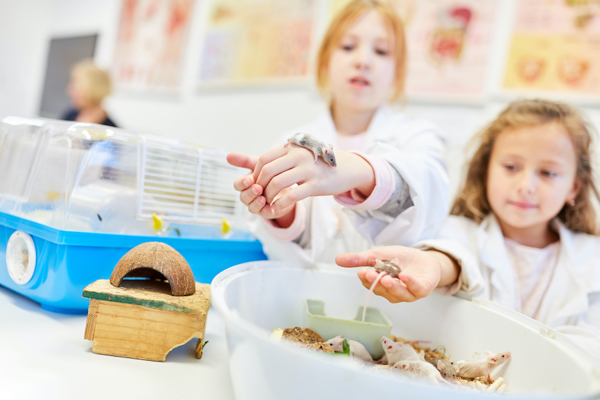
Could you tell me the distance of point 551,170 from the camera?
0.77 m

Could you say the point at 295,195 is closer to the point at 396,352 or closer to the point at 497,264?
the point at 396,352

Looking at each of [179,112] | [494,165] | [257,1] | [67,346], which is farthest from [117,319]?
[179,112]

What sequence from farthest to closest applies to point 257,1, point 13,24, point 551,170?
point 13,24, point 257,1, point 551,170

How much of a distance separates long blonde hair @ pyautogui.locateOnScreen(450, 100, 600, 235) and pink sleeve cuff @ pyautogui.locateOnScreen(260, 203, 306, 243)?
0.42m

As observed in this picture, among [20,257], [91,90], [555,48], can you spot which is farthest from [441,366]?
[91,90]

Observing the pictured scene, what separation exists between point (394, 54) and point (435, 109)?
440mm

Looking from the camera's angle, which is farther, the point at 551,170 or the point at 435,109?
the point at 435,109

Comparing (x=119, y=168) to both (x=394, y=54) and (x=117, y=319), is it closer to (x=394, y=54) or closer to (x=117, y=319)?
(x=117, y=319)

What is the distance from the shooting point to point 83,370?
1.31ft

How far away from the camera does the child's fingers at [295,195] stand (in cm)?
46

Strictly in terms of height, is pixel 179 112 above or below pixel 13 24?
below

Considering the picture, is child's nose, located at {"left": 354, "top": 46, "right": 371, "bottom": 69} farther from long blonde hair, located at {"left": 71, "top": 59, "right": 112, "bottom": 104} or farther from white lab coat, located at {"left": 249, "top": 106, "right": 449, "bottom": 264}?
long blonde hair, located at {"left": 71, "top": 59, "right": 112, "bottom": 104}

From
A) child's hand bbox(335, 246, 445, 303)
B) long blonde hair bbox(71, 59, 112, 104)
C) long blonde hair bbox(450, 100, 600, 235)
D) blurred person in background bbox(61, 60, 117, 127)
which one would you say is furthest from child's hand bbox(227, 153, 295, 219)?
long blonde hair bbox(71, 59, 112, 104)

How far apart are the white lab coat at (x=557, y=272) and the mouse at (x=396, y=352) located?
7.0 inches
